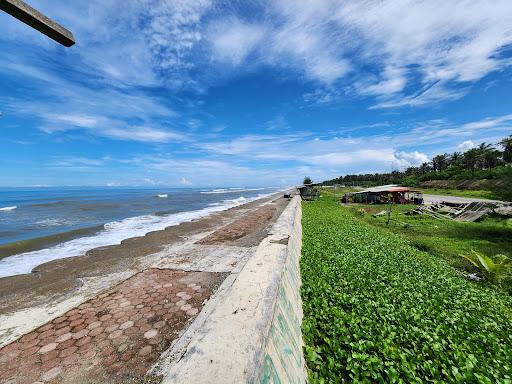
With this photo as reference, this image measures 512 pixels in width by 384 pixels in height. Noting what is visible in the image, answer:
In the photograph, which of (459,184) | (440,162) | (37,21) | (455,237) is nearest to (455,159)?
(440,162)

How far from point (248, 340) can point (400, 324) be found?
2.82 meters

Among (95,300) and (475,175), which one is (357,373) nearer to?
(95,300)

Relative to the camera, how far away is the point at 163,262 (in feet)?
22.2

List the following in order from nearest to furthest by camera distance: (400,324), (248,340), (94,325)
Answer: (248,340) → (400,324) → (94,325)

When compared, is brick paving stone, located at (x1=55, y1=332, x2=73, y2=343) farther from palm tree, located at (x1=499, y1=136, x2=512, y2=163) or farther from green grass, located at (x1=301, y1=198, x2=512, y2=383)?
palm tree, located at (x1=499, y1=136, x2=512, y2=163)

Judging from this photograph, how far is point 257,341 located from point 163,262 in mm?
5168

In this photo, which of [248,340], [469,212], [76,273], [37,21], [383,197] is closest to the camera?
[37,21]

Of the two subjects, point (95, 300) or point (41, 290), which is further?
point (41, 290)

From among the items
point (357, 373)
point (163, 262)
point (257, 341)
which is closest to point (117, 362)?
point (257, 341)

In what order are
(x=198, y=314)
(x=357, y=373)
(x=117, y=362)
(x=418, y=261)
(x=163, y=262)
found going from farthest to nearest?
(x=418, y=261), (x=163, y=262), (x=198, y=314), (x=117, y=362), (x=357, y=373)

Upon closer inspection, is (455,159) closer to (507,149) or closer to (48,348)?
(507,149)

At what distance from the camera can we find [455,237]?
11469mm

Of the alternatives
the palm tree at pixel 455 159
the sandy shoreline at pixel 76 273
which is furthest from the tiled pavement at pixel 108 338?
the palm tree at pixel 455 159

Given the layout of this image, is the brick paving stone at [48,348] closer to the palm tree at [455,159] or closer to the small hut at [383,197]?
the small hut at [383,197]
